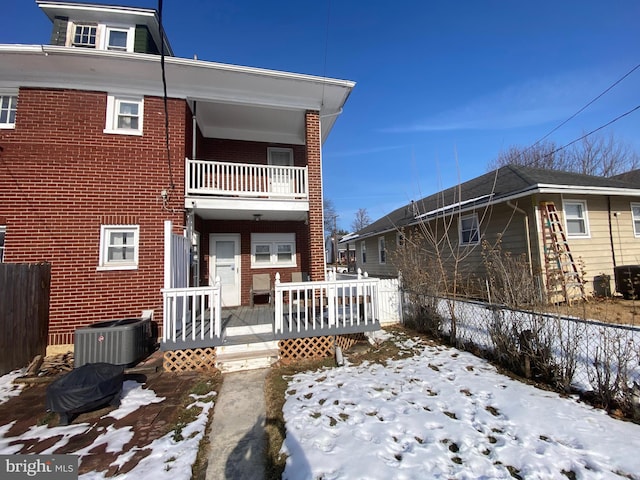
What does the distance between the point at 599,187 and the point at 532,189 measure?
2988mm

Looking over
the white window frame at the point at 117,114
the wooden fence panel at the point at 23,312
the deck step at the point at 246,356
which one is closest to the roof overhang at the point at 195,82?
the white window frame at the point at 117,114

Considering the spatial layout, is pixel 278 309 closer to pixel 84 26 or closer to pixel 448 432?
pixel 448 432

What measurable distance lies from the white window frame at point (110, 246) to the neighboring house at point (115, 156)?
2 centimetres

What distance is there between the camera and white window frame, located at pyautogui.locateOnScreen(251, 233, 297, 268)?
31.4 ft

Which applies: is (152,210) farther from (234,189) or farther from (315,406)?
(315,406)

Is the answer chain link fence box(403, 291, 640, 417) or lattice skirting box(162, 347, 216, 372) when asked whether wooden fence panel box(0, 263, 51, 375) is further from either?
chain link fence box(403, 291, 640, 417)

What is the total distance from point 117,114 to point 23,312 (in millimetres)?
4934

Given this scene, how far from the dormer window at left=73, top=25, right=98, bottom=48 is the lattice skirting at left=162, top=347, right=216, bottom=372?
8.84 m

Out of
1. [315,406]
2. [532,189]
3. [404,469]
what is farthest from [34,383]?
[532,189]

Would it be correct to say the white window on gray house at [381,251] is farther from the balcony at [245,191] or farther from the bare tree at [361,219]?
the bare tree at [361,219]

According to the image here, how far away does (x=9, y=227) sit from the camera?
645 centimetres

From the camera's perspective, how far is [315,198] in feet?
26.4

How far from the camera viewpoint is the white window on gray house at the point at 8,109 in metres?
6.96

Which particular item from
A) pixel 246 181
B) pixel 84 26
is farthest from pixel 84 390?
pixel 84 26
